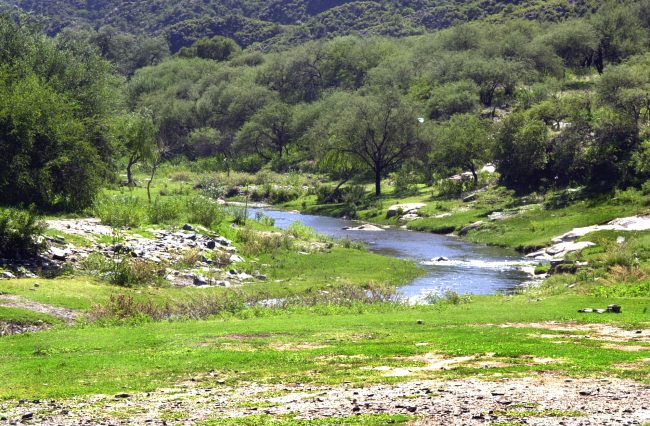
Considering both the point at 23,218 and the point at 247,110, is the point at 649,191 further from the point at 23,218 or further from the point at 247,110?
the point at 247,110

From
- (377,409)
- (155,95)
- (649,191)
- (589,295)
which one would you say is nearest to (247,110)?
(155,95)

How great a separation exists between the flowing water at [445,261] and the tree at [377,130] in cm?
1536

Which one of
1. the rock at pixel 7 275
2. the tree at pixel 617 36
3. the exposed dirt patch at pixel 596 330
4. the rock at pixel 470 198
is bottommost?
the rock at pixel 470 198

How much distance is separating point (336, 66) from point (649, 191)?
108121 mm

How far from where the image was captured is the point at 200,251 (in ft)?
168

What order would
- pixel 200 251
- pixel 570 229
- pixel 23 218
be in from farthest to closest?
pixel 570 229, pixel 200 251, pixel 23 218

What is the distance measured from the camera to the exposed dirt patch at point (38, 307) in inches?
1348

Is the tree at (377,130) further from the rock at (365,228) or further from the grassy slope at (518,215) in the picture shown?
the rock at (365,228)

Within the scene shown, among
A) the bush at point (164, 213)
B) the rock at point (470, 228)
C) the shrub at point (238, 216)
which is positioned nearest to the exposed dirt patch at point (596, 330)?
the bush at point (164, 213)

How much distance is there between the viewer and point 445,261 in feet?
197

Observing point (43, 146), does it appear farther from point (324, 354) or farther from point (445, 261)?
point (324, 354)

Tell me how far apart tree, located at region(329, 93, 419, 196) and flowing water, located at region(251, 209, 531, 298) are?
15.4 meters

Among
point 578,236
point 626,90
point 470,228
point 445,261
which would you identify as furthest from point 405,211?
point 445,261

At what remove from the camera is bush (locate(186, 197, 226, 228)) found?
59.6m
